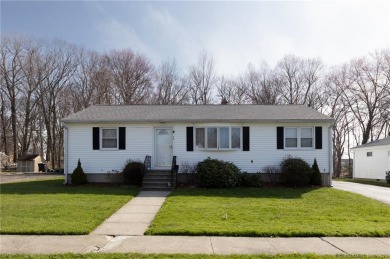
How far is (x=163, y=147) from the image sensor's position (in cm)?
1653

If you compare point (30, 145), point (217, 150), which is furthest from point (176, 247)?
point (30, 145)

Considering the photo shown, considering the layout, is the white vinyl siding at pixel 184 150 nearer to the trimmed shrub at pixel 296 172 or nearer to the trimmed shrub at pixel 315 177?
the trimmed shrub at pixel 315 177

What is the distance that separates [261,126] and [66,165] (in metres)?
10.4

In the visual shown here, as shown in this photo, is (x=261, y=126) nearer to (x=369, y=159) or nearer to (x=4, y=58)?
(x=369, y=159)

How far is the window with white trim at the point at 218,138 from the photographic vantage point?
16.1m

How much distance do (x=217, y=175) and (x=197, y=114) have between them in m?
4.19

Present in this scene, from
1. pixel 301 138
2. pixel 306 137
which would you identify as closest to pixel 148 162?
pixel 301 138

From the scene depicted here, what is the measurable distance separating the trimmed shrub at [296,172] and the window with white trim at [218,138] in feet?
8.57

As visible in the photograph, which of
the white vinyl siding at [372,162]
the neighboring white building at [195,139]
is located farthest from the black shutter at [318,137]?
the white vinyl siding at [372,162]

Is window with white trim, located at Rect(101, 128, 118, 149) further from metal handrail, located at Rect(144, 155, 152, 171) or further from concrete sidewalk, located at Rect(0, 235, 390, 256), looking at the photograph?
concrete sidewalk, located at Rect(0, 235, 390, 256)

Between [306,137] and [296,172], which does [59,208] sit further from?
[306,137]

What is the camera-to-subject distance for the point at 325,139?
52.7 feet

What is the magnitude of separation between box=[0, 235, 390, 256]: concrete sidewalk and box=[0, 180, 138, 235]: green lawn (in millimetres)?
547

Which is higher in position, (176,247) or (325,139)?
(325,139)
